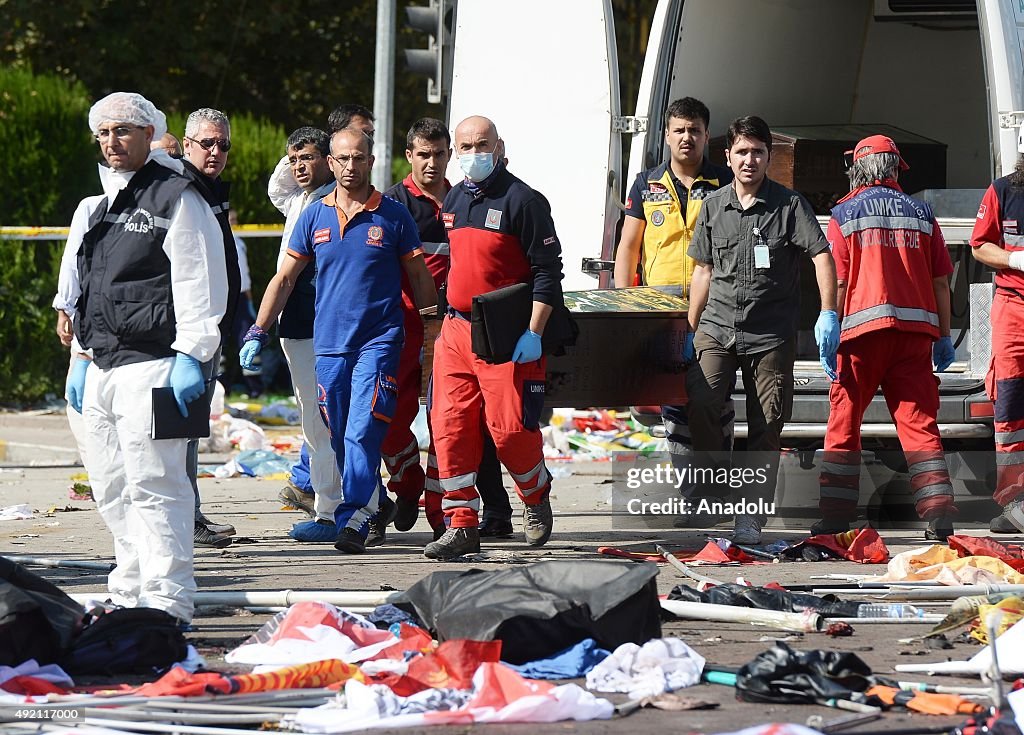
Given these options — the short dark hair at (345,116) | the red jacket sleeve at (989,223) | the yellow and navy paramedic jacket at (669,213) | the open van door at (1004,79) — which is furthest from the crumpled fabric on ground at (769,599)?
the short dark hair at (345,116)

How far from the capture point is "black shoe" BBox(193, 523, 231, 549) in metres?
7.59

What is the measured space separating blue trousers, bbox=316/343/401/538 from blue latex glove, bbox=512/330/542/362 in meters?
0.66

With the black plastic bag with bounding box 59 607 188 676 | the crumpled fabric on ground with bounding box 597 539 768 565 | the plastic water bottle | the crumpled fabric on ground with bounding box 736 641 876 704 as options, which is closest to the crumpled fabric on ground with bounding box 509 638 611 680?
the crumpled fabric on ground with bounding box 736 641 876 704

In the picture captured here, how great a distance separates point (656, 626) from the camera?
16.4 ft

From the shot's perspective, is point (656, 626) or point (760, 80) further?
point (760, 80)

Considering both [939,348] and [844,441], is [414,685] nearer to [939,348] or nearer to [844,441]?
[844,441]

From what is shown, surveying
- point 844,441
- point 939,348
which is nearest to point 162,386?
point 844,441

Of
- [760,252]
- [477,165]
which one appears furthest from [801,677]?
[760,252]

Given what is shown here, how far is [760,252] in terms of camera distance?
24.9 ft

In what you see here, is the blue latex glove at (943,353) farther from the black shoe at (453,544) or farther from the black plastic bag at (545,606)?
the black plastic bag at (545,606)

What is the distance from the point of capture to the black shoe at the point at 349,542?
723cm

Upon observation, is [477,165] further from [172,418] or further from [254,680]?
[254,680]

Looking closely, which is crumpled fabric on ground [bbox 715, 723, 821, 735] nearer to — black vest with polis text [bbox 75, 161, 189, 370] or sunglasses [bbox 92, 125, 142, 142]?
black vest with polis text [bbox 75, 161, 189, 370]

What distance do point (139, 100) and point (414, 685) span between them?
2.32 metres
